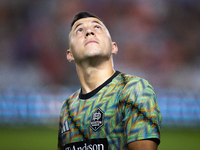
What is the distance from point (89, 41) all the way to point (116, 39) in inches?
424

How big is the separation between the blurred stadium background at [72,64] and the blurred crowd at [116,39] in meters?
0.04

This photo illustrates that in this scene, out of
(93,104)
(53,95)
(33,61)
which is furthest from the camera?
(33,61)

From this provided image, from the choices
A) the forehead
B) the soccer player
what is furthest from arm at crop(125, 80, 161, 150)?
the forehead

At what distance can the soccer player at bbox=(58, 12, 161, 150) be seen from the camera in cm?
177

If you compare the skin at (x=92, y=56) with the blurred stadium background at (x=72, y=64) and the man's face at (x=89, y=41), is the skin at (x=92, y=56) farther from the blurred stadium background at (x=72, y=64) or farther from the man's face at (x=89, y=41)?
the blurred stadium background at (x=72, y=64)

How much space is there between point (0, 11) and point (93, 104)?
1315cm

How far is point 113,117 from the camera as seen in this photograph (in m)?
1.95

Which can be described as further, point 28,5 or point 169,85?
point 28,5

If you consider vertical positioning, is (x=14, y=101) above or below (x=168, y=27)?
below

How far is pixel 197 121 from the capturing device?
1024cm

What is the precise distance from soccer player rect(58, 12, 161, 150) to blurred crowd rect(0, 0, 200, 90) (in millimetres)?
9440

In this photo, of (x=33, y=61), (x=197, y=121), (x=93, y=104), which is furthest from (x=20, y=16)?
(x=93, y=104)

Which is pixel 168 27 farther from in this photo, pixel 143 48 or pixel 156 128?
pixel 156 128

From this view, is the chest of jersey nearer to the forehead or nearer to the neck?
the neck
